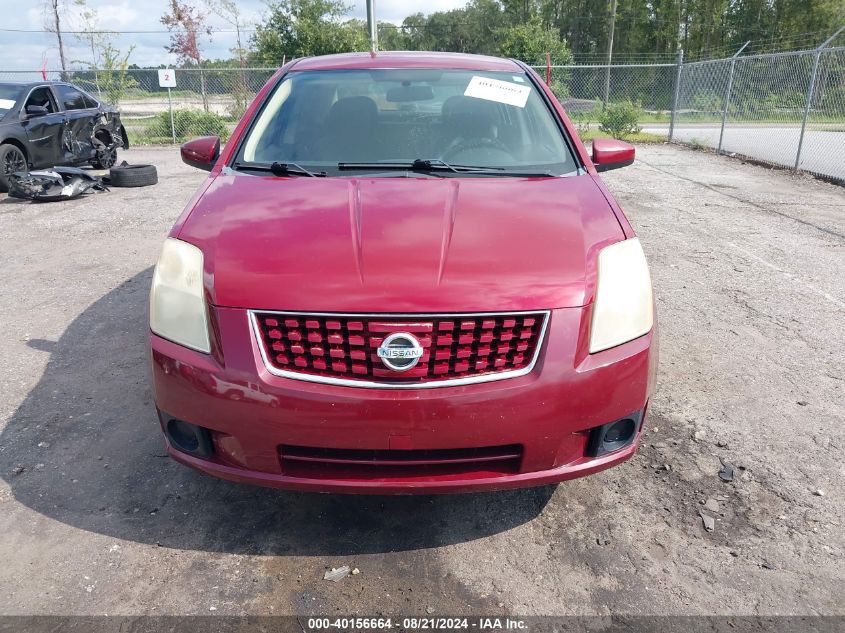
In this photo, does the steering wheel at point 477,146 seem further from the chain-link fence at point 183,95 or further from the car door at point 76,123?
the chain-link fence at point 183,95

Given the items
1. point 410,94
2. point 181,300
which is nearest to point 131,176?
point 410,94

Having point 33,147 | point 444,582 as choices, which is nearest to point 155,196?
point 33,147

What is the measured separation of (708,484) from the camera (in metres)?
2.73

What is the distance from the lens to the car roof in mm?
3617

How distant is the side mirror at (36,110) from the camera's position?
1002 centimetres

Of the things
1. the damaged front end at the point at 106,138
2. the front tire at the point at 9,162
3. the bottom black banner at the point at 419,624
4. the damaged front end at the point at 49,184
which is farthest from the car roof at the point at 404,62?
the damaged front end at the point at 106,138

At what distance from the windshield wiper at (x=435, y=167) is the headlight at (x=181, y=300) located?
92 cm

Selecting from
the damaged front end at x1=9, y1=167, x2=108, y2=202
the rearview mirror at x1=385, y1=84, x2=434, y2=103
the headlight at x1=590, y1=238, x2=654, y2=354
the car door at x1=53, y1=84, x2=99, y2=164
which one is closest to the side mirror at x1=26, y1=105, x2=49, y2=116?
the car door at x1=53, y1=84, x2=99, y2=164

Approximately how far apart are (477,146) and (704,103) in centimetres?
1647

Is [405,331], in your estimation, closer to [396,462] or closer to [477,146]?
[396,462]

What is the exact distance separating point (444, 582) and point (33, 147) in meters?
10.3

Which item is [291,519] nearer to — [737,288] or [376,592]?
[376,592]

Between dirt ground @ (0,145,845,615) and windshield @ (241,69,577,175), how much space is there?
4.77ft

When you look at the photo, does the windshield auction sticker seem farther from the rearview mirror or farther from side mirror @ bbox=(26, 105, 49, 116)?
side mirror @ bbox=(26, 105, 49, 116)
